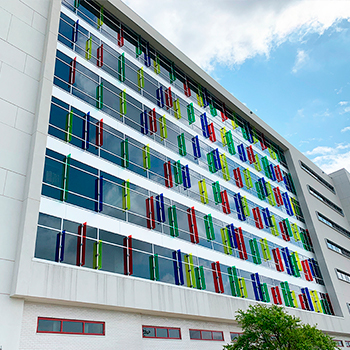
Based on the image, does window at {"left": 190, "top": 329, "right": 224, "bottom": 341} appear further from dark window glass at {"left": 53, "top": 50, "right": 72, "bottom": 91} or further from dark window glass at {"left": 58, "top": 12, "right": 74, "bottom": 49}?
dark window glass at {"left": 58, "top": 12, "right": 74, "bottom": 49}

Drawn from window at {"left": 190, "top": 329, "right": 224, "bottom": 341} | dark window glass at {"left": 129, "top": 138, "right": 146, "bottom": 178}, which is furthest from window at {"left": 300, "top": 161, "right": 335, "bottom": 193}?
window at {"left": 190, "top": 329, "right": 224, "bottom": 341}

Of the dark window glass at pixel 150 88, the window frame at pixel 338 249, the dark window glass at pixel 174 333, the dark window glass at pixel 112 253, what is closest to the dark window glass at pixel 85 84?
the dark window glass at pixel 150 88

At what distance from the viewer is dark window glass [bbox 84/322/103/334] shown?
17337 mm

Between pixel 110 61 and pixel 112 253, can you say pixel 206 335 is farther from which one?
pixel 110 61

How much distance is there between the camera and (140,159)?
25016 millimetres

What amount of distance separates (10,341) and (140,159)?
1363 centimetres

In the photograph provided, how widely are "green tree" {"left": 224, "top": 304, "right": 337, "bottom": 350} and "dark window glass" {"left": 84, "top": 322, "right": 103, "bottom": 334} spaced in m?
7.23

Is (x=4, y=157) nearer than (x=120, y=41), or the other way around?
(x=4, y=157)

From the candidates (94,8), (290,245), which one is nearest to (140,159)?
(94,8)

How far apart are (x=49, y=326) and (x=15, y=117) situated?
10.1 metres

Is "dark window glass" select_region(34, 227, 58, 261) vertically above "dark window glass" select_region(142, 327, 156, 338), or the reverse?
"dark window glass" select_region(34, 227, 58, 261)

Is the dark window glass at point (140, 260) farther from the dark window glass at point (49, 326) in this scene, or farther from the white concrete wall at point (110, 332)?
the dark window glass at point (49, 326)

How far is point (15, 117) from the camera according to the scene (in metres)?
18.6

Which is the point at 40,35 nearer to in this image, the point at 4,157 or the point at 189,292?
the point at 4,157
